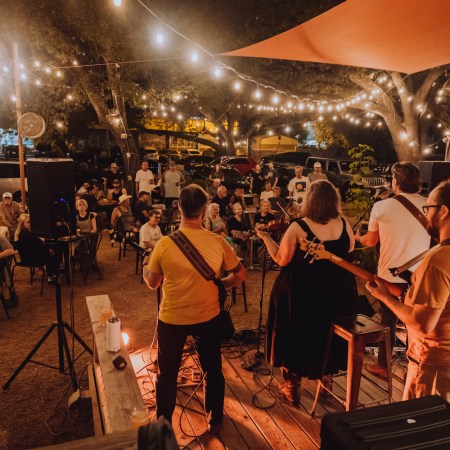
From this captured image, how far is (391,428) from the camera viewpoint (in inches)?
37.8

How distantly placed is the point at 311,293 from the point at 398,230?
107 cm

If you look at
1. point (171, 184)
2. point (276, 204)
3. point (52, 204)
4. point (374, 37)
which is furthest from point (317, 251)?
point (171, 184)

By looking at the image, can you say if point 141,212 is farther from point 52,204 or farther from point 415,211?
point 415,211

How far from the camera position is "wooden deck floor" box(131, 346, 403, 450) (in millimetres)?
2986

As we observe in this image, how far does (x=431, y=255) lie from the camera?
185cm

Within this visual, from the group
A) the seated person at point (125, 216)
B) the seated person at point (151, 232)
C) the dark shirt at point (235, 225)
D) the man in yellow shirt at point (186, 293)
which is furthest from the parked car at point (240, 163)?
the man in yellow shirt at point (186, 293)

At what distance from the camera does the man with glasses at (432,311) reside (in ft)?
5.99

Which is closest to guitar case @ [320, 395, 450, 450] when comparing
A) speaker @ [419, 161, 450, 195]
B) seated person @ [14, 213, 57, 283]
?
speaker @ [419, 161, 450, 195]

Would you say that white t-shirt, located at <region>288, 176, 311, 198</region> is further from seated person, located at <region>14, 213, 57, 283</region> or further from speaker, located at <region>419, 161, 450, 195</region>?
seated person, located at <region>14, 213, 57, 283</region>

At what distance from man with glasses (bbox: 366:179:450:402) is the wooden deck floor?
4.08 ft

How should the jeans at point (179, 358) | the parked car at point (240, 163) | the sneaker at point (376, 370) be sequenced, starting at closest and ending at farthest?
1. the jeans at point (179, 358)
2. the sneaker at point (376, 370)
3. the parked car at point (240, 163)

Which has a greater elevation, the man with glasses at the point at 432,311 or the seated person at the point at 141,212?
the man with glasses at the point at 432,311

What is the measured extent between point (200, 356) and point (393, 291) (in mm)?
1350

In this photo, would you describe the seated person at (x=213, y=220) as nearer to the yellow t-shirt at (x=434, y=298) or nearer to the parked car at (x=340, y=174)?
the yellow t-shirt at (x=434, y=298)
